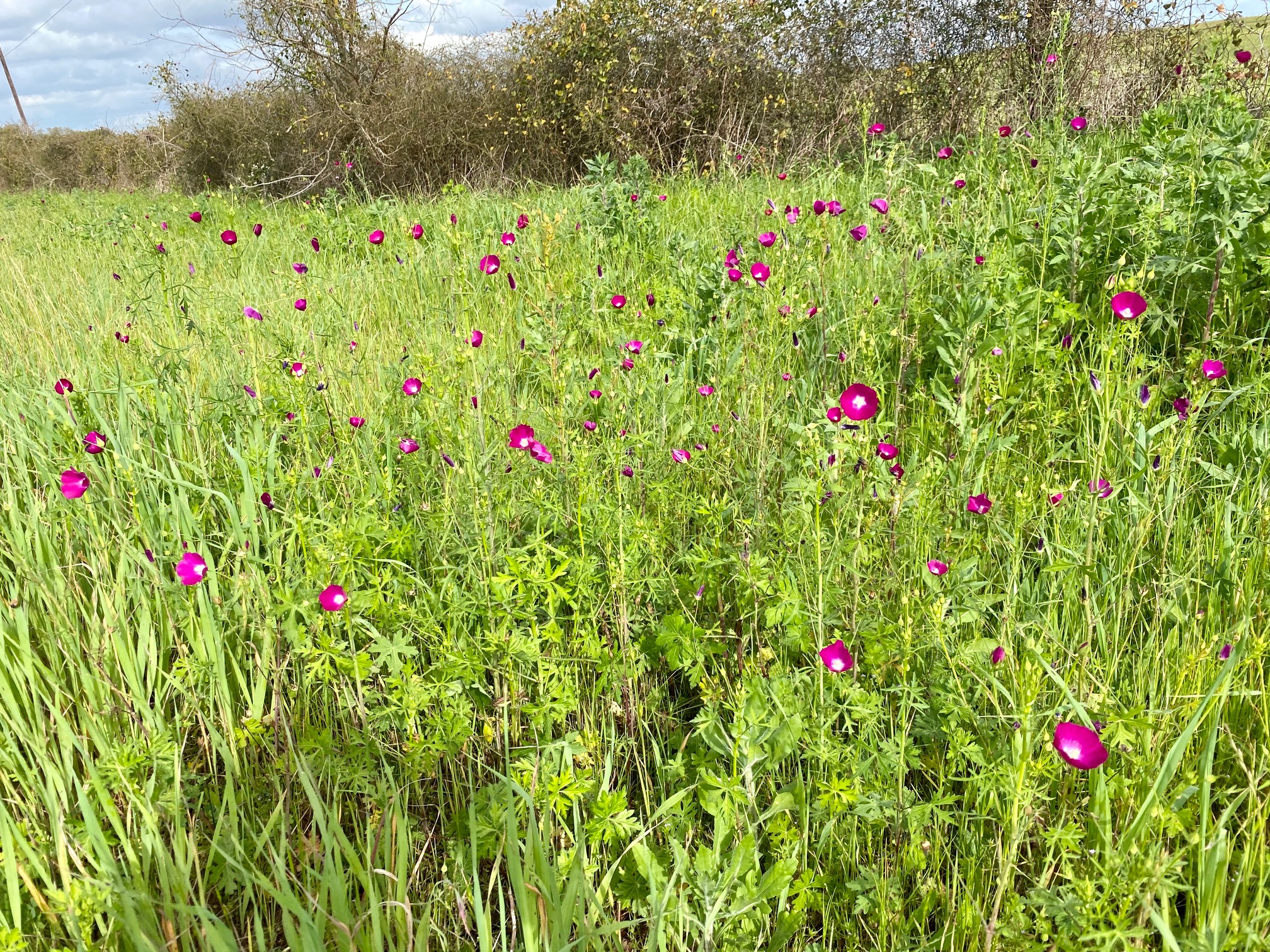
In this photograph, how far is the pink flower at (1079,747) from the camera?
3.47 feet

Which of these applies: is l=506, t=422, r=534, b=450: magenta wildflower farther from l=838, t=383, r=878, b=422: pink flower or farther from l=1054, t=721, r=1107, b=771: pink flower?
l=1054, t=721, r=1107, b=771: pink flower

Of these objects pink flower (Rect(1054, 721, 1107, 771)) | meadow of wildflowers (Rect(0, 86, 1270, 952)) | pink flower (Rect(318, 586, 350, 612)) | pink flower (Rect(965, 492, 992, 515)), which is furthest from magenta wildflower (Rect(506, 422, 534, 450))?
pink flower (Rect(1054, 721, 1107, 771))

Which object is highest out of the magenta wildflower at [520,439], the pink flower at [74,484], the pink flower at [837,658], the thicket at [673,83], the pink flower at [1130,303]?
the thicket at [673,83]

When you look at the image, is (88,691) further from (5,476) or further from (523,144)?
(523,144)

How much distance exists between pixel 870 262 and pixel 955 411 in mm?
1479

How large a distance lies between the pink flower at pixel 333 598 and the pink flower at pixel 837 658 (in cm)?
92

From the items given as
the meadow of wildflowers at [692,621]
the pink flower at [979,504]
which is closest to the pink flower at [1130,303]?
the meadow of wildflowers at [692,621]

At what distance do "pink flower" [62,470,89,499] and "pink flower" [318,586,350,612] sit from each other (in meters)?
0.69

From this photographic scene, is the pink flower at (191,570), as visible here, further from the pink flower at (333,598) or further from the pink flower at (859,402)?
the pink flower at (859,402)

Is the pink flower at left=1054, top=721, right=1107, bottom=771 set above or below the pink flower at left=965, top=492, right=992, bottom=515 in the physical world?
below

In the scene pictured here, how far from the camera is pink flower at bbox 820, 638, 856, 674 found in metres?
1.36

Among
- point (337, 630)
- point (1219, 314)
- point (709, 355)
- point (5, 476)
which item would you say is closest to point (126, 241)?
point (5, 476)

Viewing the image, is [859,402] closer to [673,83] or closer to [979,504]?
[979,504]

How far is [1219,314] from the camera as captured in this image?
2.46 m
